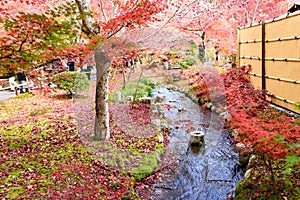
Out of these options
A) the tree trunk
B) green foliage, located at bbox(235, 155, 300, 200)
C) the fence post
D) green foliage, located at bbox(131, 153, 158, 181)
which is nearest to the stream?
green foliage, located at bbox(131, 153, 158, 181)

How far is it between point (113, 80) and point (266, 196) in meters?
6.16

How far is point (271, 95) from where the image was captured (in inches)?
316

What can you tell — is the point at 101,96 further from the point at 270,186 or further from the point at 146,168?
the point at 270,186

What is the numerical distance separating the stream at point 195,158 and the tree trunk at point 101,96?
1540mm

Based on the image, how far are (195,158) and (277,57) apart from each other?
353 centimetres

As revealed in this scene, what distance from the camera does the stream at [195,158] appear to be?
5.06 m

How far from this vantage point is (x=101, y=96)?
580 cm

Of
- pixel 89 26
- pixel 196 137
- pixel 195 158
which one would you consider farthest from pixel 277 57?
pixel 89 26

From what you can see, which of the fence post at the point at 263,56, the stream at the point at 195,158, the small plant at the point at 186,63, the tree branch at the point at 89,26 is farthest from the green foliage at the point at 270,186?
the fence post at the point at 263,56

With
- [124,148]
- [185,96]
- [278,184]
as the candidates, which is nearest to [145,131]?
[124,148]

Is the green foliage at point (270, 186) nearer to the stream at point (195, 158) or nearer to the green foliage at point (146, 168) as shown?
the stream at point (195, 158)

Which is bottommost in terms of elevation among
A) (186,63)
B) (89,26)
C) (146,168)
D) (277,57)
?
(146,168)

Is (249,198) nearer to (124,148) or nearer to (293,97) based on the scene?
(124,148)

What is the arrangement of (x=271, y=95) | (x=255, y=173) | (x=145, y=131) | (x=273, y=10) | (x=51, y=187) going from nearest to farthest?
1. (x=51, y=187)
2. (x=255, y=173)
3. (x=145, y=131)
4. (x=271, y=95)
5. (x=273, y=10)
